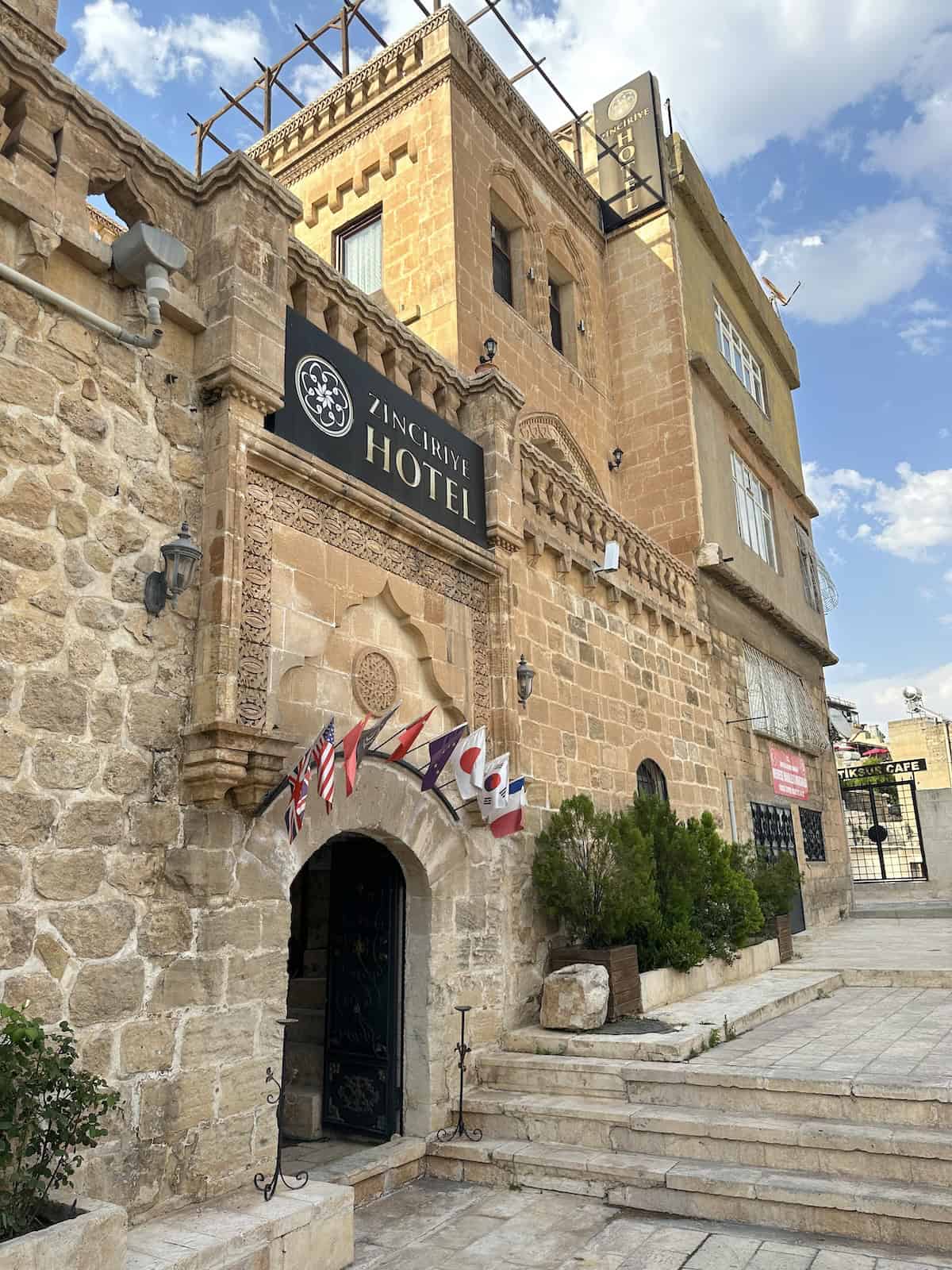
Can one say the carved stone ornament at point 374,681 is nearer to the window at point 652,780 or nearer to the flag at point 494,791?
the flag at point 494,791

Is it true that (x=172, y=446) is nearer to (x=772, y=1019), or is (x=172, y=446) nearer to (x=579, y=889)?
(x=579, y=889)

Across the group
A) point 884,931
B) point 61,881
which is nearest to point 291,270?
point 61,881

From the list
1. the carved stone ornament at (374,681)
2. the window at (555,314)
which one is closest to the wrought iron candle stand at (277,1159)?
the carved stone ornament at (374,681)

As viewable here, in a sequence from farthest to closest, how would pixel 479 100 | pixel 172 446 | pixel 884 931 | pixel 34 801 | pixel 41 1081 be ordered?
pixel 884 931 < pixel 479 100 < pixel 172 446 < pixel 34 801 < pixel 41 1081

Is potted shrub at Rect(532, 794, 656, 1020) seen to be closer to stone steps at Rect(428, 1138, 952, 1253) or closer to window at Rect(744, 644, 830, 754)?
stone steps at Rect(428, 1138, 952, 1253)

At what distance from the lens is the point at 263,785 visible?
5.07 m

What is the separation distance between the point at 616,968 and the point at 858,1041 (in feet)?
6.07

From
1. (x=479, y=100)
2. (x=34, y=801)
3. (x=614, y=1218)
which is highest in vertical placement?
(x=479, y=100)

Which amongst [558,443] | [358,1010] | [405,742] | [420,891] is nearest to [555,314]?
[558,443]

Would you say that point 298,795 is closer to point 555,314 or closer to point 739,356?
point 555,314

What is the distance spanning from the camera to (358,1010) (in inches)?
268

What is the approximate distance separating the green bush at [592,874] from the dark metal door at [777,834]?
6120 mm

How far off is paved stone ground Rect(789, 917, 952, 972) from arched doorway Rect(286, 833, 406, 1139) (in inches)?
234

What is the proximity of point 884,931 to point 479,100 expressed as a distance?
14.1 metres
